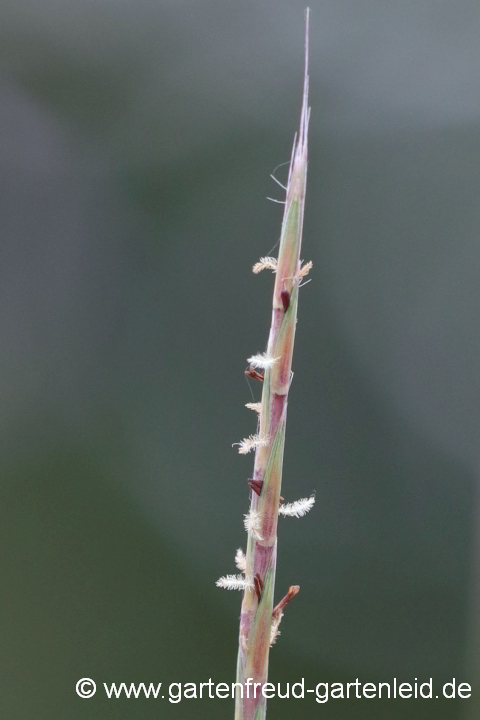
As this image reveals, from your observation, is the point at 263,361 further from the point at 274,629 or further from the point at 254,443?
the point at 274,629

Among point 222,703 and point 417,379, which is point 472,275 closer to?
point 417,379

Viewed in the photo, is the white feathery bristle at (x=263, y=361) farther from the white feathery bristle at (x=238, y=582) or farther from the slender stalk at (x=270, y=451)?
the white feathery bristle at (x=238, y=582)

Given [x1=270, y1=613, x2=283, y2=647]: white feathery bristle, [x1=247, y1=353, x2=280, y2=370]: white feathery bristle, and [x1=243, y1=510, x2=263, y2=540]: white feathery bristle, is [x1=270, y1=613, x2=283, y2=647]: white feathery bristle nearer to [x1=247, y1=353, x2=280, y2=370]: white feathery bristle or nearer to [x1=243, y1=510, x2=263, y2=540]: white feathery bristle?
[x1=243, y1=510, x2=263, y2=540]: white feathery bristle

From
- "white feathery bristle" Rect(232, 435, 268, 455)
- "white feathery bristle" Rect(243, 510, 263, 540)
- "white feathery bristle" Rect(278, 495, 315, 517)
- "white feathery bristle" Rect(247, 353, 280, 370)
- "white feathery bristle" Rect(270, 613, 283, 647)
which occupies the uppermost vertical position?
"white feathery bristle" Rect(247, 353, 280, 370)

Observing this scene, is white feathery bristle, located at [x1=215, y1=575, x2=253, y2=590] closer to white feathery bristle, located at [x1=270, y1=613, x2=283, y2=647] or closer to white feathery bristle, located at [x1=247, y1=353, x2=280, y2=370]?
white feathery bristle, located at [x1=270, y1=613, x2=283, y2=647]

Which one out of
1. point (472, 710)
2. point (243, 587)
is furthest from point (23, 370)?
point (243, 587)

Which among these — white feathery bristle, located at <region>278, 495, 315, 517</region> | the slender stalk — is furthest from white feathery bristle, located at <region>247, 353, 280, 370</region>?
white feathery bristle, located at <region>278, 495, 315, 517</region>

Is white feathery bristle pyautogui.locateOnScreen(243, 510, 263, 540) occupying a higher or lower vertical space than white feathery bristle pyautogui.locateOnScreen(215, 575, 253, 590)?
higher

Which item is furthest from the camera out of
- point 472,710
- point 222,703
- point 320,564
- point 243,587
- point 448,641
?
point 320,564
